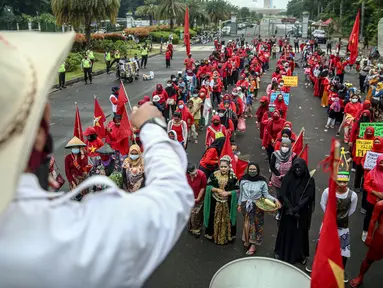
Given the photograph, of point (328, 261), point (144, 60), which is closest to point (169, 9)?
point (144, 60)

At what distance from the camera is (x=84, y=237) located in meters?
0.85

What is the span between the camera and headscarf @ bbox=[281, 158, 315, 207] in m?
5.64

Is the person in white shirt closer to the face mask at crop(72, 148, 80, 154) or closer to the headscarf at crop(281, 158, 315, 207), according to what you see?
the headscarf at crop(281, 158, 315, 207)

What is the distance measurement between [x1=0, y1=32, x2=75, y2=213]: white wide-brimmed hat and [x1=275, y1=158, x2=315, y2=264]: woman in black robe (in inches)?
200

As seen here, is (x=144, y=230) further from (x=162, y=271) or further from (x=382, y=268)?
(x=382, y=268)

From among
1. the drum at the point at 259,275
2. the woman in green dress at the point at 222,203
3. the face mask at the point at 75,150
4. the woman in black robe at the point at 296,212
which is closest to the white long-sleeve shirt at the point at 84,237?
the drum at the point at 259,275

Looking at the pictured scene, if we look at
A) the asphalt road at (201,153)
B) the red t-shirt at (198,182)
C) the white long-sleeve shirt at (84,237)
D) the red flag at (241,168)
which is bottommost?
the asphalt road at (201,153)

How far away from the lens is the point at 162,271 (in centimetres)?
561

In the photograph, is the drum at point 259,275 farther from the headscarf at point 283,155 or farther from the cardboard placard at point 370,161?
the cardboard placard at point 370,161

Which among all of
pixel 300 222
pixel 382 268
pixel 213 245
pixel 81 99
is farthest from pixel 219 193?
pixel 81 99

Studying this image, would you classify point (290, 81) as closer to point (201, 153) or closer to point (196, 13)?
point (201, 153)

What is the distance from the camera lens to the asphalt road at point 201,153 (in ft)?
18.3

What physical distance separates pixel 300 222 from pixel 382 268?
1.27 meters

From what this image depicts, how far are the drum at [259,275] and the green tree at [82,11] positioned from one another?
963 inches
